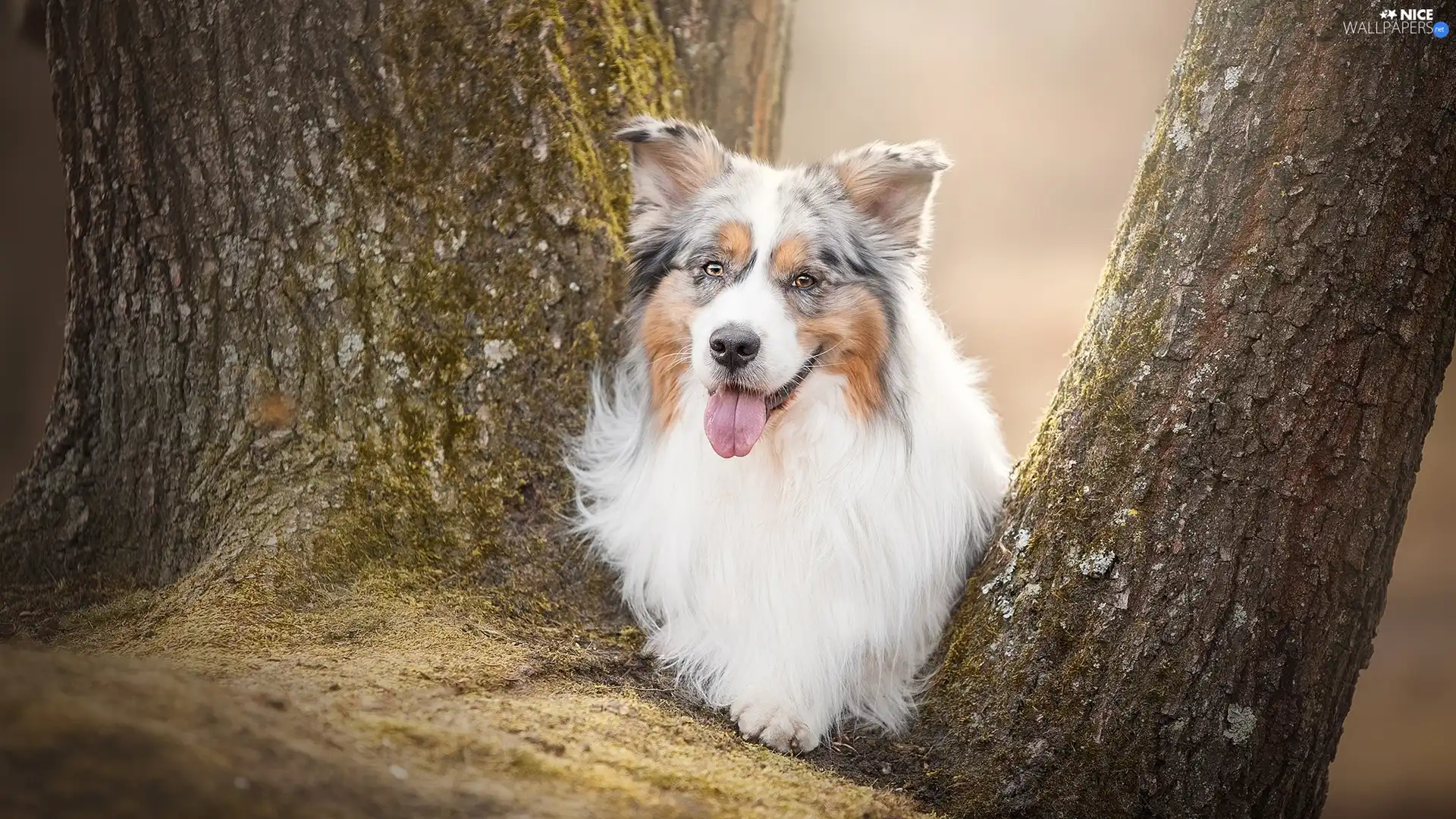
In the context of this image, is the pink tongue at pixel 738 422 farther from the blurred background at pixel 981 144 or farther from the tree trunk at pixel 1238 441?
the blurred background at pixel 981 144

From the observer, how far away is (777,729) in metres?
2.99

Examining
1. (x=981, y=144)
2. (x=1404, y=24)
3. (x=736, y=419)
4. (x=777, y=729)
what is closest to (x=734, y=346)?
(x=736, y=419)

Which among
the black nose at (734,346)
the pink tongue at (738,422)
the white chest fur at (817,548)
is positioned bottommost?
the white chest fur at (817,548)

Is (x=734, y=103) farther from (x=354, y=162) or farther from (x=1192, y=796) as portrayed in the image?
(x=1192, y=796)

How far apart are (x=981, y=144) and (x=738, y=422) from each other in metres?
7.29

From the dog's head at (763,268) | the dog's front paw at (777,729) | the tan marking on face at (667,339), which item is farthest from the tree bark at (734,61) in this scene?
the dog's front paw at (777,729)

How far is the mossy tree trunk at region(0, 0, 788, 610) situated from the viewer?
316 centimetres

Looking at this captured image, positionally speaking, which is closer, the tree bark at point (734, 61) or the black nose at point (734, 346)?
the black nose at point (734, 346)

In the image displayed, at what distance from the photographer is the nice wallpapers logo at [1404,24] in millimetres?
2379

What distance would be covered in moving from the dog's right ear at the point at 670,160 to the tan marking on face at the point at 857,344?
623mm

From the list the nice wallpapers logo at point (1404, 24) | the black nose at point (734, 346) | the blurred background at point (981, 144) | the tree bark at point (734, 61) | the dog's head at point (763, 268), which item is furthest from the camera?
the blurred background at point (981, 144)

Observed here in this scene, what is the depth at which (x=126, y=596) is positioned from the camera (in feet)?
10.4

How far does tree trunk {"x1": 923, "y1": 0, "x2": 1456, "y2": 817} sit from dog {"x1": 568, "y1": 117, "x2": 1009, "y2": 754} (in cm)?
38

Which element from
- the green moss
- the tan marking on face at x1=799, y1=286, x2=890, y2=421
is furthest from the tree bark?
the tan marking on face at x1=799, y1=286, x2=890, y2=421
